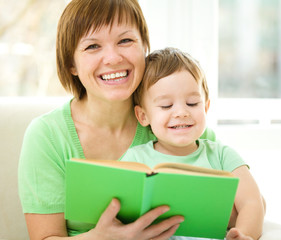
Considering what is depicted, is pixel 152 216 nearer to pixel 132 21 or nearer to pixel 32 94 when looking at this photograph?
pixel 132 21

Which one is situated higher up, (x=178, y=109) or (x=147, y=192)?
(x=178, y=109)

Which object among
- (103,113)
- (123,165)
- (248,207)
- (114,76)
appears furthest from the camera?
(103,113)

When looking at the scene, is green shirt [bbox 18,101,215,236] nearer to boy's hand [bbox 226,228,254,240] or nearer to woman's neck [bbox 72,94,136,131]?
woman's neck [bbox 72,94,136,131]

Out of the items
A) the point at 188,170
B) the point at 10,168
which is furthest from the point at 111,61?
the point at 10,168

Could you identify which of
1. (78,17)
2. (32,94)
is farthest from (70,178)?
(32,94)

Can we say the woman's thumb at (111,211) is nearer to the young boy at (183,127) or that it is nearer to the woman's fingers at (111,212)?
the woman's fingers at (111,212)

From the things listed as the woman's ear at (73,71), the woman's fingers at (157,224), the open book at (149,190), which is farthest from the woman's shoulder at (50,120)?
the woman's fingers at (157,224)

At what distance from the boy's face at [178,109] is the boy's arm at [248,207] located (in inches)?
9.4

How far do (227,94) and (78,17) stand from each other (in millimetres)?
1519

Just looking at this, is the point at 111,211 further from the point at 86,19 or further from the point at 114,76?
the point at 86,19

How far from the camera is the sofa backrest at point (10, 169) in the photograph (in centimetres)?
180

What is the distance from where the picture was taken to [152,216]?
1.24 m

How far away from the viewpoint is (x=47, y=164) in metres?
1.58

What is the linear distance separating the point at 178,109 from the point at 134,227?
1.59 ft
